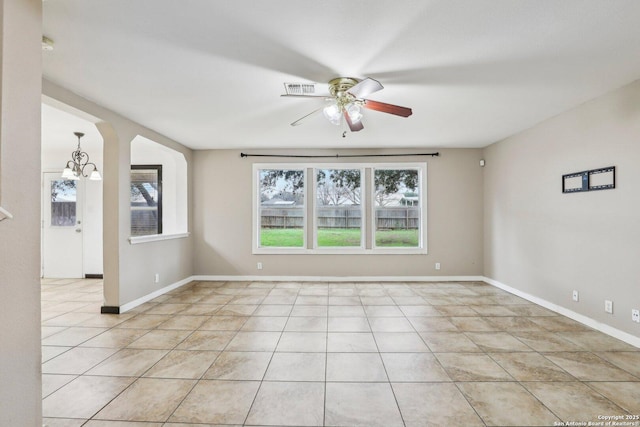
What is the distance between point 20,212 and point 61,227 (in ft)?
19.2

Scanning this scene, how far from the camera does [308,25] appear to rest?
2104mm

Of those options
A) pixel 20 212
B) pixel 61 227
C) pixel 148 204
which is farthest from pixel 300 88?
pixel 61 227

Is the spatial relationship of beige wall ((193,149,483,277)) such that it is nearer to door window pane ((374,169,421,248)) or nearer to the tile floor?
door window pane ((374,169,421,248))

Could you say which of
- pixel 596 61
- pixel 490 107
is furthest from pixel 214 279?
pixel 596 61

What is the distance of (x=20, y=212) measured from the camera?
1.55 meters

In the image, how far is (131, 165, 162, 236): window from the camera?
237 inches

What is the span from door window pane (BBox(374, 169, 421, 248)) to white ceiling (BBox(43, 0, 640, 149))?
205 cm

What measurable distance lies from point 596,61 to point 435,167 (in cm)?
327

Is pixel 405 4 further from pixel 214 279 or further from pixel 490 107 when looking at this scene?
pixel 214 279

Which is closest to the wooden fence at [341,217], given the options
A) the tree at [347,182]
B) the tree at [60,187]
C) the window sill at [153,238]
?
the tree at [347,182]

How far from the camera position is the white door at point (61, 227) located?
6.14 metres

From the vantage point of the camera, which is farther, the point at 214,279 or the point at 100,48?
the point at 214,279

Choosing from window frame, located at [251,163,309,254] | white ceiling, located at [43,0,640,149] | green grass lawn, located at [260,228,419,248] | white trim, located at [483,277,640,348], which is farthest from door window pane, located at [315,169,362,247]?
white trim, located at [483,277,640,348]


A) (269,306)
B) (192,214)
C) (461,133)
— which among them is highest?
(461,133)
